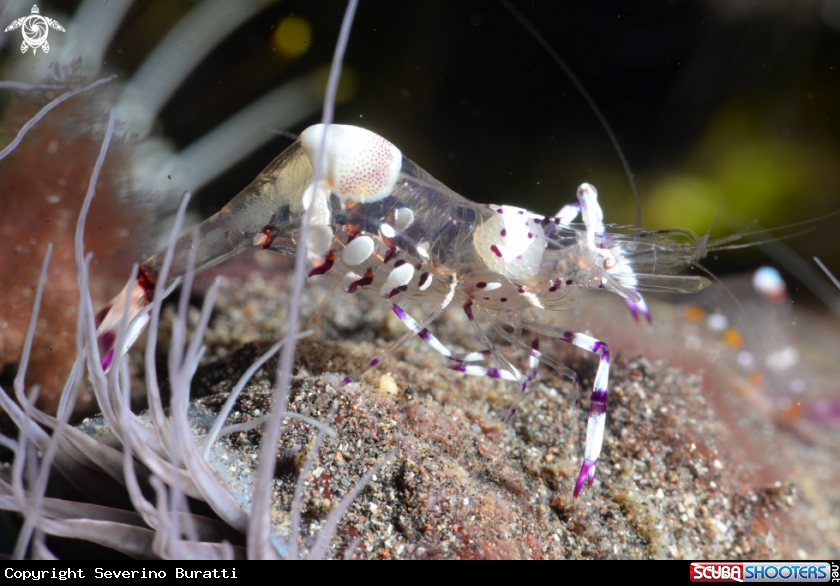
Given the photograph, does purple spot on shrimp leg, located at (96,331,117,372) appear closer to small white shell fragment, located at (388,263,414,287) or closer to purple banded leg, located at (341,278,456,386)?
purple banded leg, located at (341,278,456,386)

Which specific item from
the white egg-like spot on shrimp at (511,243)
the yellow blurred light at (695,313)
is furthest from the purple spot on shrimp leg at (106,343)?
the yellow blurred light at (695,313)

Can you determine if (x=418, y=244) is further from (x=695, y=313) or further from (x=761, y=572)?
(x=695, y=313)

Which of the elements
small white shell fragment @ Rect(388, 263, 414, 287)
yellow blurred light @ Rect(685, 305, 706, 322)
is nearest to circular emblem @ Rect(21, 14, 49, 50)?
small white shell fragment @ Rect(388, 263, 414, 287)

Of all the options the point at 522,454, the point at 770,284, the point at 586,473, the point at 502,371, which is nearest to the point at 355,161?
the point at 502,371

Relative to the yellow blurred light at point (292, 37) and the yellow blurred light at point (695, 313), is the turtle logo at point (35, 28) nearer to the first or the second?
the yellow blurred light at point (292, 37)

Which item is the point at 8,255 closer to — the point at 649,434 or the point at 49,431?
the point at 49,431

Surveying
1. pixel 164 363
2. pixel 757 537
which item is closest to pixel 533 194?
pixel 757 537
